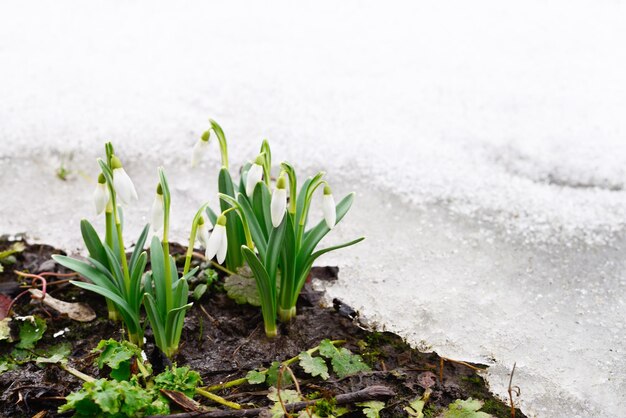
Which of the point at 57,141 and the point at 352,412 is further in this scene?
the point at 57,141

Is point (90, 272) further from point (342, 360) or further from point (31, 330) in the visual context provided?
point (342, 360)

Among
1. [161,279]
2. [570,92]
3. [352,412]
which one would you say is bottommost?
[352,412]

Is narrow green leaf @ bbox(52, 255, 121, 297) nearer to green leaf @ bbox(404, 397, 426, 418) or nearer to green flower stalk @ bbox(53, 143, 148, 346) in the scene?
green flower stalk @ bbox(53, 143, 148, 346)

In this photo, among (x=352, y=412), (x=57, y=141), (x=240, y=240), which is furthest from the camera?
(x=57, y=141)

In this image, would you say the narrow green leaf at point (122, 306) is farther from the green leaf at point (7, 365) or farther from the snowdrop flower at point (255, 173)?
the snowdrop flower at point (255, 173)

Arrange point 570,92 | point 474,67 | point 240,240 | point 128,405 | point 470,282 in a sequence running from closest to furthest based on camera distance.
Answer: point 128,405, point 240,240, point 470,282, point 570,92, point 474,67

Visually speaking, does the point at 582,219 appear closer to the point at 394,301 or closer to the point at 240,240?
the point at 394,301

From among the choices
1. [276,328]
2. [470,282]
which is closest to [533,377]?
[470,282]
